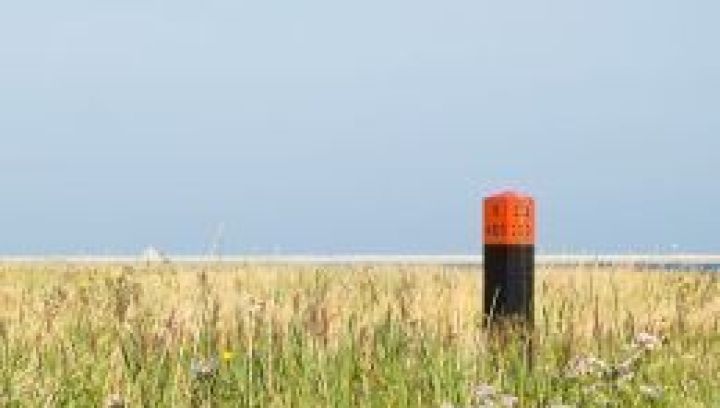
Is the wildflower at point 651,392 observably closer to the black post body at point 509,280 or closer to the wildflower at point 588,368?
the wildflower at point 588,368

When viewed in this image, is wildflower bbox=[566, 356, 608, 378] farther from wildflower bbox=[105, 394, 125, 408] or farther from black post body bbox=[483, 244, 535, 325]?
black post body bbox=[483, 244, 535, 325]

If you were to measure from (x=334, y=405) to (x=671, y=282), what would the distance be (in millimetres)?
10749

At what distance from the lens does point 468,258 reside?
96.2 feet

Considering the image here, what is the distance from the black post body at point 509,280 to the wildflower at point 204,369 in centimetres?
331

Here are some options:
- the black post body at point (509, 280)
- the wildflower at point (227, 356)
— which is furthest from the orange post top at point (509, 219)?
the wildflower at point (227, 356)

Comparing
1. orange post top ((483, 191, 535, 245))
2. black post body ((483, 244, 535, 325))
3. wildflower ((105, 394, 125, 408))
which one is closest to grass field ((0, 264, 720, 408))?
wildflower ((105, 394, 125, 408))

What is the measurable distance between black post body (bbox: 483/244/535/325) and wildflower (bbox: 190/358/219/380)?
3.31 metres

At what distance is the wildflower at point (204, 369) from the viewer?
634 cm

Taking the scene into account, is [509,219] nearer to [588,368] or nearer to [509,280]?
[509,280]

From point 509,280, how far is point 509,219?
0.50 m

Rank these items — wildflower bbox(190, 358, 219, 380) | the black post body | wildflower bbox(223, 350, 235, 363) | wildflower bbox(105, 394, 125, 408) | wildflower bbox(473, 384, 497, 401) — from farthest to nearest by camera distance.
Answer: the black post body → wildflower bbox(223, 350, 235, 363) → wildflower bbox(190, 358, 219, 380) → wildflower bbox(105, 394, 125, 408) → wildflower bbox(473, 384, 497, 401)

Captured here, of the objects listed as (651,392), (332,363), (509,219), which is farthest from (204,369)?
(509,219)

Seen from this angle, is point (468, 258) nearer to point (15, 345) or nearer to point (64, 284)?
point (64, 284)

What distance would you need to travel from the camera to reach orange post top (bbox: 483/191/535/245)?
9352mm
